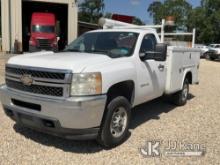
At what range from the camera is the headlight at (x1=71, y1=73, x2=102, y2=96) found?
4.38 meters

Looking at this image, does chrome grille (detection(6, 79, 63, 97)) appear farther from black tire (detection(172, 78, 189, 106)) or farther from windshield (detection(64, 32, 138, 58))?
black tire (detection(172, 78, 189, 106))

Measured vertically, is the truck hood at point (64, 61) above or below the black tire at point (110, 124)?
above

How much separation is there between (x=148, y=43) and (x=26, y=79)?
2715mm

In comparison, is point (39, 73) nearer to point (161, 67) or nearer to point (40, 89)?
point (40, 89)

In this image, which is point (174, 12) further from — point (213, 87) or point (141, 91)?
point (141, 91)

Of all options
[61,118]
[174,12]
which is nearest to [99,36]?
[61,118]

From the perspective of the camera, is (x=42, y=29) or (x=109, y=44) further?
(x=42, y=29)

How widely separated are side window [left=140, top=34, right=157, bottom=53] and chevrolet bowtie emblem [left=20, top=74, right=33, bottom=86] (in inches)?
88.7

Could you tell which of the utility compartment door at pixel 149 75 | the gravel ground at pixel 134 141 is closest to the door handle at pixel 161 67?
the utility compartment door at pixel 149 75

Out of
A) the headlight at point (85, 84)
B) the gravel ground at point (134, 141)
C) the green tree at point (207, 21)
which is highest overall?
the green tree at point (207, 21)

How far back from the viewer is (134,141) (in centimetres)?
548

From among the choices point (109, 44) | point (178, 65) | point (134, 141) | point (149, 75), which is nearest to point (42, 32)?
point (178, 65)

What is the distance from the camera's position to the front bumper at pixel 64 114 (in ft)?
14.2

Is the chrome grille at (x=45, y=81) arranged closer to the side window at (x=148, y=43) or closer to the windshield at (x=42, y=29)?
the side window at (x=148, y=43)
